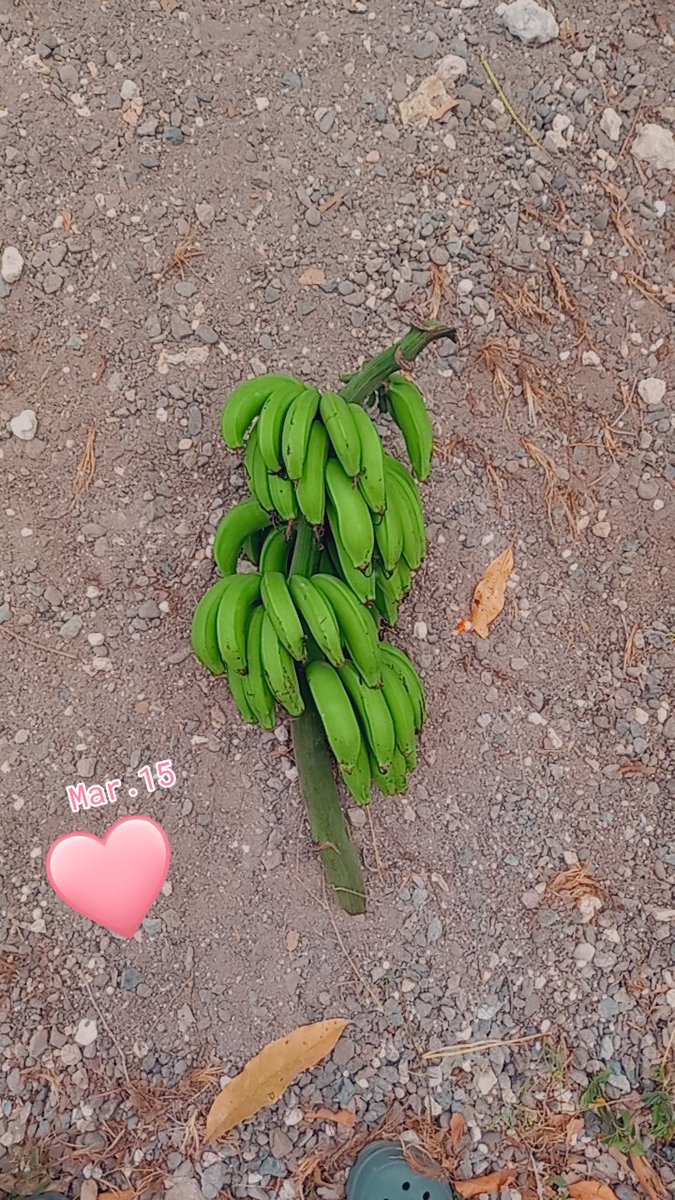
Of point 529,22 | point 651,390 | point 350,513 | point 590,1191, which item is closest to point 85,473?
point 350,513

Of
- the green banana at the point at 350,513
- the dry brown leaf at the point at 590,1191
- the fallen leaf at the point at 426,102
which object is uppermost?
the fallen leaf at the point at 426,102

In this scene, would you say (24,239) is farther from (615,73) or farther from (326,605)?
(615,73)

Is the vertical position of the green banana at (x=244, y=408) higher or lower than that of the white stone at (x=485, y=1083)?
higher

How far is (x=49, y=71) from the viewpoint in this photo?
1.87 m

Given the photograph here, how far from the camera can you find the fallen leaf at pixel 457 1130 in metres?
1.75

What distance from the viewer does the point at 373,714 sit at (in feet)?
4.85

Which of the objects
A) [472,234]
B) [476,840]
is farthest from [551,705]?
[472,234]

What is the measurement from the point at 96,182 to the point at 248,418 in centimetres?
85

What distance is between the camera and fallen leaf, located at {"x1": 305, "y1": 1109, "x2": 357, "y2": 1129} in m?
1.74

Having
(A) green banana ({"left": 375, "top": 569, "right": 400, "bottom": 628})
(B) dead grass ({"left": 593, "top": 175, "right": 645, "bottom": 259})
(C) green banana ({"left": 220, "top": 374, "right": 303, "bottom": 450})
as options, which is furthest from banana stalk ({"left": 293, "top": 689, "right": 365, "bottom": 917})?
(B) dead grass ({"left": 593, "top": 175, "right": 645, "bottom": 259})

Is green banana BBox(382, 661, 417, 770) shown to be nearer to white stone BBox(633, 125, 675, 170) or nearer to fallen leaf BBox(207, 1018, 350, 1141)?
fallen leaf BBox(207, 1018, 350, 1141)

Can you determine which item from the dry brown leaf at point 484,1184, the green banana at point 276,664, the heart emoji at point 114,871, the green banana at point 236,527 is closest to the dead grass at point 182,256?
the green banana at point 236,527

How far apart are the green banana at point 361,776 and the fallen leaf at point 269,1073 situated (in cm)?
49

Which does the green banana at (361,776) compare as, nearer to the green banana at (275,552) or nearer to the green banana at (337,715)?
the green banana at (337,715)
